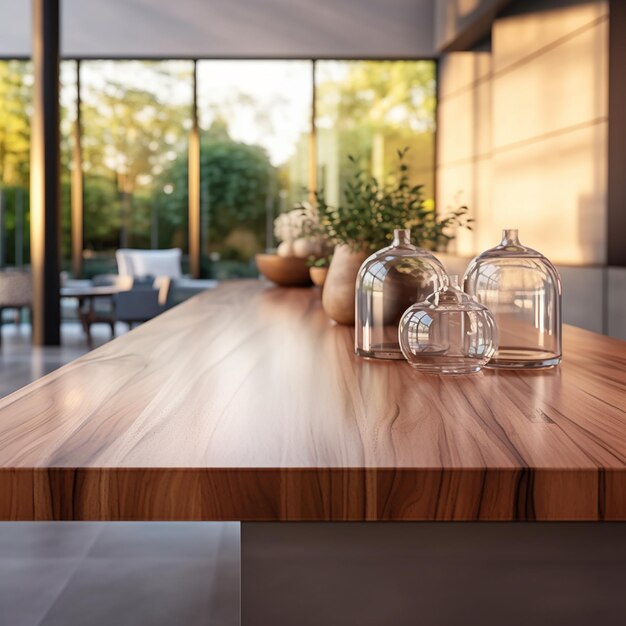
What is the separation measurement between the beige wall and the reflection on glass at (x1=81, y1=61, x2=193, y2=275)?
139 inches

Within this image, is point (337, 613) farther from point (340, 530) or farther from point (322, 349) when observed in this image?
point (322, 349)

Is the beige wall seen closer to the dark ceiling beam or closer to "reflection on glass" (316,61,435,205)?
the dark ceiling beam

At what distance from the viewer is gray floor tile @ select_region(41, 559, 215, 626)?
6.08ft

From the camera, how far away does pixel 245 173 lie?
10.4m

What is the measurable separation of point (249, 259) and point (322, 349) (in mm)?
8882

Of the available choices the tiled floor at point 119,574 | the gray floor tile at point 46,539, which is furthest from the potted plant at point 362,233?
the gray floor tile at point 46,539

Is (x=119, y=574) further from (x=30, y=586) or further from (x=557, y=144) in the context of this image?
(x=557, y=144)

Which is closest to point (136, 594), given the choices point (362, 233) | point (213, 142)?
point (362, 233)

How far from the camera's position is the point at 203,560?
7.55 feet

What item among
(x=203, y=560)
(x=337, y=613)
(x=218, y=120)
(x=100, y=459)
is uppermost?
(x=218, y=120)

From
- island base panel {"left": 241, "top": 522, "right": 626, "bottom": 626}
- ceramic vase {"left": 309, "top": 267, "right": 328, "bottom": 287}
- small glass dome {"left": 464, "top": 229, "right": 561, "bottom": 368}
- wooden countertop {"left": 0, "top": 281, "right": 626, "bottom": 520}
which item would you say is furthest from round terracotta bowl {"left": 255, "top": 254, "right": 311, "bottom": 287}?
island base panel {"left": 241, "top": 522, "right": 626, "bottom": 626}

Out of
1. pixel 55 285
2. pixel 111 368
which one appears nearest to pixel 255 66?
pixel 55 285

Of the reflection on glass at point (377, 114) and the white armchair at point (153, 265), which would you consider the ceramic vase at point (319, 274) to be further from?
the white armchair at point (153, 265)

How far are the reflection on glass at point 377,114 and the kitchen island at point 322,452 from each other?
8.92 metres
